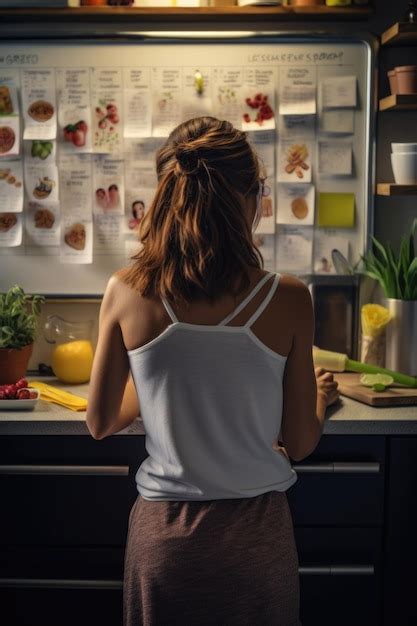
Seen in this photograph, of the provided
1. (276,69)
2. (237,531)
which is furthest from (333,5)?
(237,531)

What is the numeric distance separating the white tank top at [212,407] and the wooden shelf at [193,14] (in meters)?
1.09

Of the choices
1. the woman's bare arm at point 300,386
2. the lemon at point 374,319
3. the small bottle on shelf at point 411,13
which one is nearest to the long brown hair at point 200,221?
the woman's bare arm at point 300,386

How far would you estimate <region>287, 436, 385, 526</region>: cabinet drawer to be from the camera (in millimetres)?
1877

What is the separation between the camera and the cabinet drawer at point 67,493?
6.22 ft

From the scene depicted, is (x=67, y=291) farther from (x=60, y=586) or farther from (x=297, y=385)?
(x=297, y=385)

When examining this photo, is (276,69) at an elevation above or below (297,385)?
above

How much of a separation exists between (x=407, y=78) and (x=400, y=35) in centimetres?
11

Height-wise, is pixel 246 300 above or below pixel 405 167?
below

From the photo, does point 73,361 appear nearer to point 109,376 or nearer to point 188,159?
point 109,376

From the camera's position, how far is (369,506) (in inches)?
74.3

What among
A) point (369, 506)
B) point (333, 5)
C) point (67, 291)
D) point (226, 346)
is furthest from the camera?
point (67, 291)

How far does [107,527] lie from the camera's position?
1.91 metres

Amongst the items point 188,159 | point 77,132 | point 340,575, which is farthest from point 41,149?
point 340,575

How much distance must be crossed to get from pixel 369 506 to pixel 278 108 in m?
1.09
